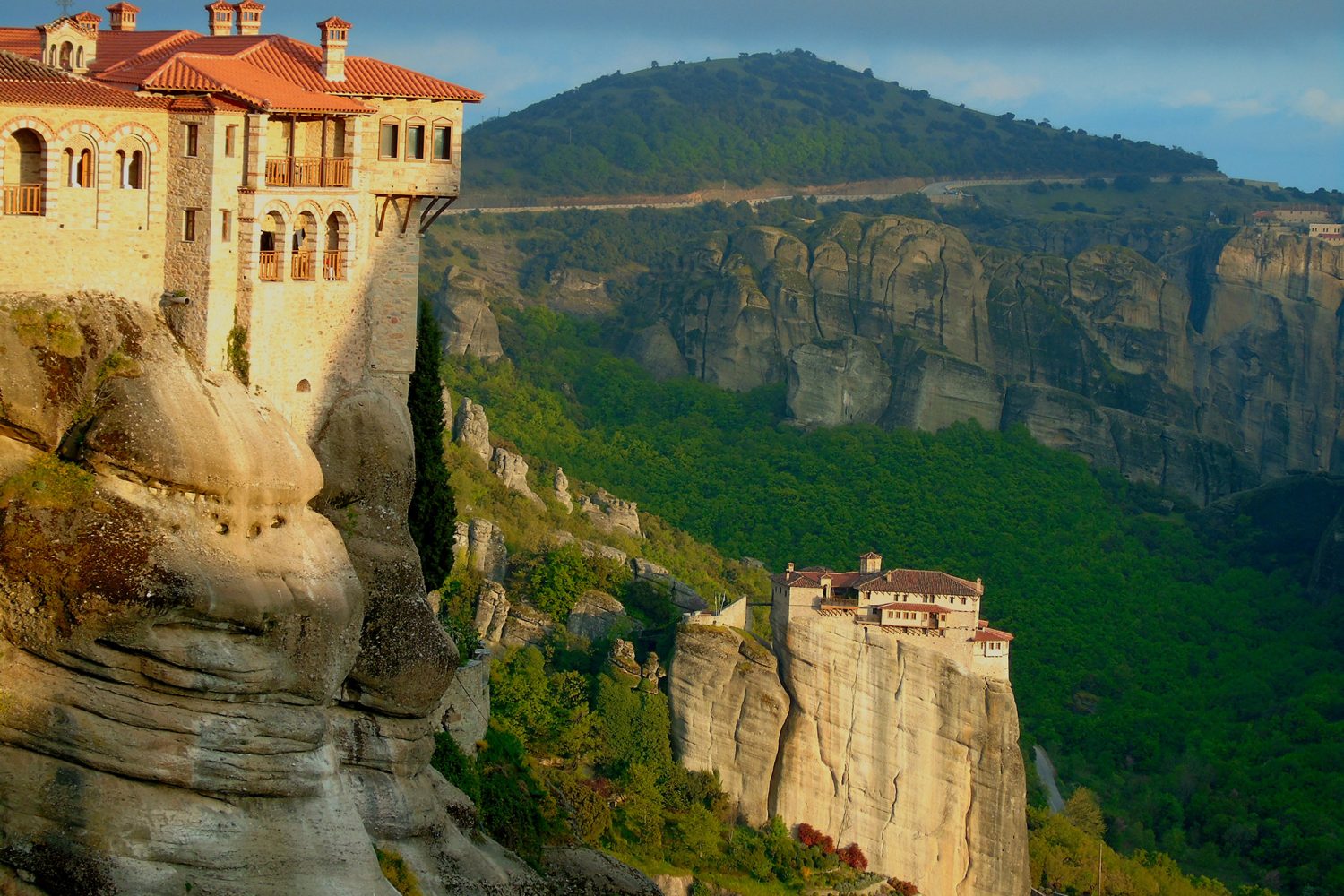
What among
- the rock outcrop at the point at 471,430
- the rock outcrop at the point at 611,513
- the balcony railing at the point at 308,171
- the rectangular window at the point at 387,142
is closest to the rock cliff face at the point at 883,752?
the rock outcrop at the point at 471,430

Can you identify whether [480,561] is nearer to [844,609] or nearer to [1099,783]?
[844,609]

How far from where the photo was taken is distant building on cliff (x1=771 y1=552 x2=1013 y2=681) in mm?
67625

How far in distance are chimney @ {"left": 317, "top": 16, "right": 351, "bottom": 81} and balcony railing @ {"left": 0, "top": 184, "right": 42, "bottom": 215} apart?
5.90 metres

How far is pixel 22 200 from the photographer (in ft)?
105

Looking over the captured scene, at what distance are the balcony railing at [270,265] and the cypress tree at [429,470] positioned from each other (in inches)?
255

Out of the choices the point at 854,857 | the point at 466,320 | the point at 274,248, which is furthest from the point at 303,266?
the point at 466,320

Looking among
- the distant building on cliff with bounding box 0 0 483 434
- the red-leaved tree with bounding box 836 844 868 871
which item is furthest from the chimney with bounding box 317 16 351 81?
the red-leaved tree with bounding box 836 844 868 871

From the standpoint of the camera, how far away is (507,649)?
66.8 m

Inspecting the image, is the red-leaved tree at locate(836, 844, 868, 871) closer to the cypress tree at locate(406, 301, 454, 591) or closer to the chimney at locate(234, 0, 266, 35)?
the cypress tree at locate(406, 301, 454, 591)

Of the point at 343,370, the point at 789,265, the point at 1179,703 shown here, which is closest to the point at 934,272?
the point at 789,265

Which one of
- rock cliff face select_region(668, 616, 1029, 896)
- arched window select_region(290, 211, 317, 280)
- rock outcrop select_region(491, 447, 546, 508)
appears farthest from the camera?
rock outcrop select_region(491, 447, 546, 508)

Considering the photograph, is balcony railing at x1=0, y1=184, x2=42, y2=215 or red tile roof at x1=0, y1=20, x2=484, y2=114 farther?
red tile roof at x1=0, y1=20, x2=484, y2=114

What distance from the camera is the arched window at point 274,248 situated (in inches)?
1358

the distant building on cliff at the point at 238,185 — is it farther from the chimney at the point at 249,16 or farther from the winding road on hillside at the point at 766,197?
the winding road on hillside at the point at 766,197
